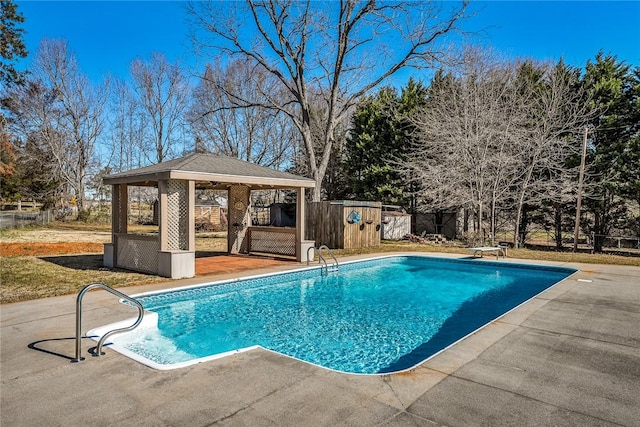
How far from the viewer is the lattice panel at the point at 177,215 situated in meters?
9.47

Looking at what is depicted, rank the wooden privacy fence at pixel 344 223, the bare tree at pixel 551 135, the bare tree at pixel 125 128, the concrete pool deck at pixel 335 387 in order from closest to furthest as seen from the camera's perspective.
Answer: the concrete pool deck at pixel 335 387 → the wooden privacy fence at pixel 344 223 → the bare tree at pixel 551 135 → the bare tree at pixel 125 128

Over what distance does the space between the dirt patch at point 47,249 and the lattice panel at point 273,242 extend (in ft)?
17.7

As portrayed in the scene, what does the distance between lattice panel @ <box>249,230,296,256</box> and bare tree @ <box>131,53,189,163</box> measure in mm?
20161

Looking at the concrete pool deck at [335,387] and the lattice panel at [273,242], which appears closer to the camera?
the concrete pool deck at [335,387]

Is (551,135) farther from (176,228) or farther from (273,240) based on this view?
(176,228)

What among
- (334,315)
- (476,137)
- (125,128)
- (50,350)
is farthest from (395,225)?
(125,128)

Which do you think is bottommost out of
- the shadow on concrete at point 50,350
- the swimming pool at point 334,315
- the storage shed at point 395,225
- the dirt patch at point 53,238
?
the swimming pool at point 334,315

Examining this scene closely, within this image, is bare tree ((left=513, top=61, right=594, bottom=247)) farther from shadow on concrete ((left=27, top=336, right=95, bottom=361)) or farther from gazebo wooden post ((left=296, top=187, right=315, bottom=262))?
shadow on concrete ((left=27, top=336, right=95, bottom=361))

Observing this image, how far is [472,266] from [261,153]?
63.0 feet

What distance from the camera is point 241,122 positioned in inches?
1107

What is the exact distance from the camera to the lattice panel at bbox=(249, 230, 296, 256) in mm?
13164

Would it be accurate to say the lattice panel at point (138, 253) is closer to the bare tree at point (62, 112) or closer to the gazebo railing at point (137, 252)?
the gazebo railing at point (137, 252)

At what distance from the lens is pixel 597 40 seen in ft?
63.2

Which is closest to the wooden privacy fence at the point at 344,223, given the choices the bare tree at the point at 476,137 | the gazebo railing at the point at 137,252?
the bare tree at the point at 476,137
